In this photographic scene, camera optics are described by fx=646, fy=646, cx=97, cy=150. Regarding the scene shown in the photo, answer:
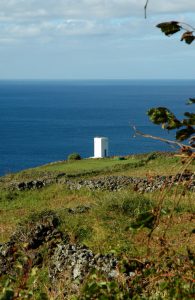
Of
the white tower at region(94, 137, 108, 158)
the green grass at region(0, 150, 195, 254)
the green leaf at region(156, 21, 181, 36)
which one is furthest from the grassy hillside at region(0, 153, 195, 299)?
the white tower at region(94, 137, 108, 158)

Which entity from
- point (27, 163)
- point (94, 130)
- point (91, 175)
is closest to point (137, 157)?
point (91, 175)

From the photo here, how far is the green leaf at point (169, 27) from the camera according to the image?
2678 mm

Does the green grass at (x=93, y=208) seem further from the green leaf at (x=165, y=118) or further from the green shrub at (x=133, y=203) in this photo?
the green leaf at (x=165, y=118)

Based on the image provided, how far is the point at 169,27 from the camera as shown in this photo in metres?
2.69

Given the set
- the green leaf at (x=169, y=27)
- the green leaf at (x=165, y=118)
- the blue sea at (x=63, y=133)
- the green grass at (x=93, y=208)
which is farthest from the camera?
the blue sea at (x=63, y=133)

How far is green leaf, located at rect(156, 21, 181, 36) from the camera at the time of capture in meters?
2.68

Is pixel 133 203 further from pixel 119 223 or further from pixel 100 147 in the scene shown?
pixel 100 147

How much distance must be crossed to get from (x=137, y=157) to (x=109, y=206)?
18208mm

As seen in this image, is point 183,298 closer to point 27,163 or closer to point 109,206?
point 109,206

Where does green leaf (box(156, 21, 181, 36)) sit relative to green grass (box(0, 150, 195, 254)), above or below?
above

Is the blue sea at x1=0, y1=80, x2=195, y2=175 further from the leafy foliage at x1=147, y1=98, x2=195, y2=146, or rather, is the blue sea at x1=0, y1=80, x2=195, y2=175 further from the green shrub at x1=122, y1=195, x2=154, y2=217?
the leafy foliage at x1=147, y1=98, x2=195, y2=146

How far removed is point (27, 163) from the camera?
89.1m

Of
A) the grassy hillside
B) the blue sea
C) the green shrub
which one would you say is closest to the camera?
the grassy hillside

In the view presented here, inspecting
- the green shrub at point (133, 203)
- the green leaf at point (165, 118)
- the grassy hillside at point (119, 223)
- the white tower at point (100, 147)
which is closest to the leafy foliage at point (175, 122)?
the green leaf at point (165, 118)
